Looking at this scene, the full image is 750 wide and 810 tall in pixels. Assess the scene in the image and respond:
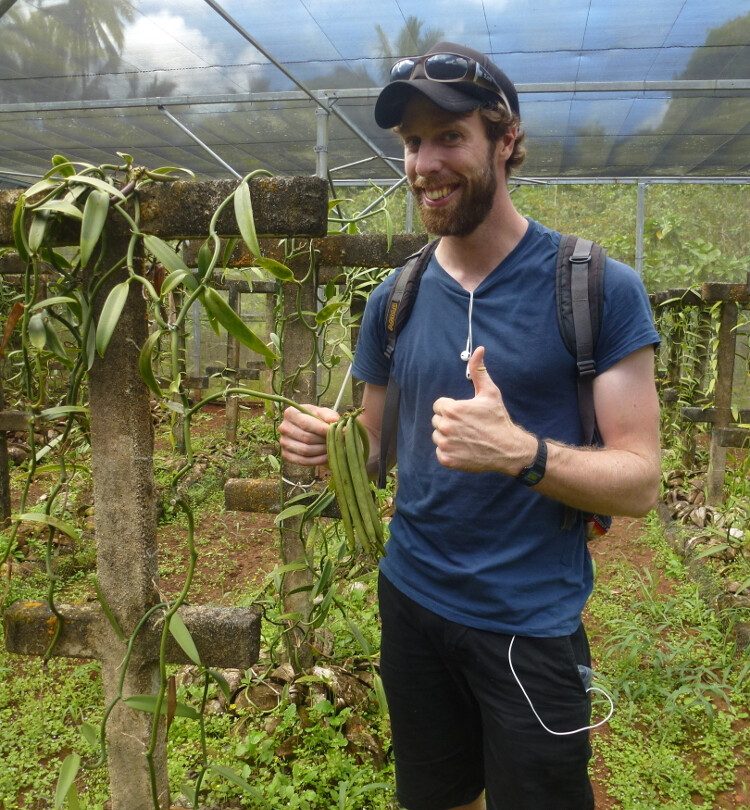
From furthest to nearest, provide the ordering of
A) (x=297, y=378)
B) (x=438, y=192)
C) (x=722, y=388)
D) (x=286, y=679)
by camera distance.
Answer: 1. (x=722, y=388)
2. (x=286, y=679)
3. (x=297, y=378)
4. (x=438, y=192)

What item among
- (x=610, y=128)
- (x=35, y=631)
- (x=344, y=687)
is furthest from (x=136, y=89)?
(x=35, y=631)

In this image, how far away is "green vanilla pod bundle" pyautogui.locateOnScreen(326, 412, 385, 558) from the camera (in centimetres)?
87

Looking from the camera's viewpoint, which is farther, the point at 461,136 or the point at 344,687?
the point at 344,687

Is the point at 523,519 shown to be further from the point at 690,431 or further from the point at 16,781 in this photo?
the point at 690,431

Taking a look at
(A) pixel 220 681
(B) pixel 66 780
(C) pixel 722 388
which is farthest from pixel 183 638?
(C) pixel 722 388

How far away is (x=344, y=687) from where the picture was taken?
179cm

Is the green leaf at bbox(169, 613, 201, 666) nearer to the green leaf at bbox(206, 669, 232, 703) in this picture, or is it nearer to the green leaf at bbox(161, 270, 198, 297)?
the green leaf at bbox(206, 669, 232, 703)

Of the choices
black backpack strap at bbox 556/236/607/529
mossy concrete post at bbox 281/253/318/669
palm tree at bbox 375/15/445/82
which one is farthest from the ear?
palm tree at bbox 375/15/445/82

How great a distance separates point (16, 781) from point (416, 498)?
3.68 ft

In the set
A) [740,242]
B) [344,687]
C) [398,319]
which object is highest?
[740,242]

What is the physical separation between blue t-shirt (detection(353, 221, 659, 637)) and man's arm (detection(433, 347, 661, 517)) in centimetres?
4

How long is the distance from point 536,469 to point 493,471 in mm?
52

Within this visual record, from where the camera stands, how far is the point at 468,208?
1.03m

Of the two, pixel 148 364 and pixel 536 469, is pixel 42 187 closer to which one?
pixel 148 364
